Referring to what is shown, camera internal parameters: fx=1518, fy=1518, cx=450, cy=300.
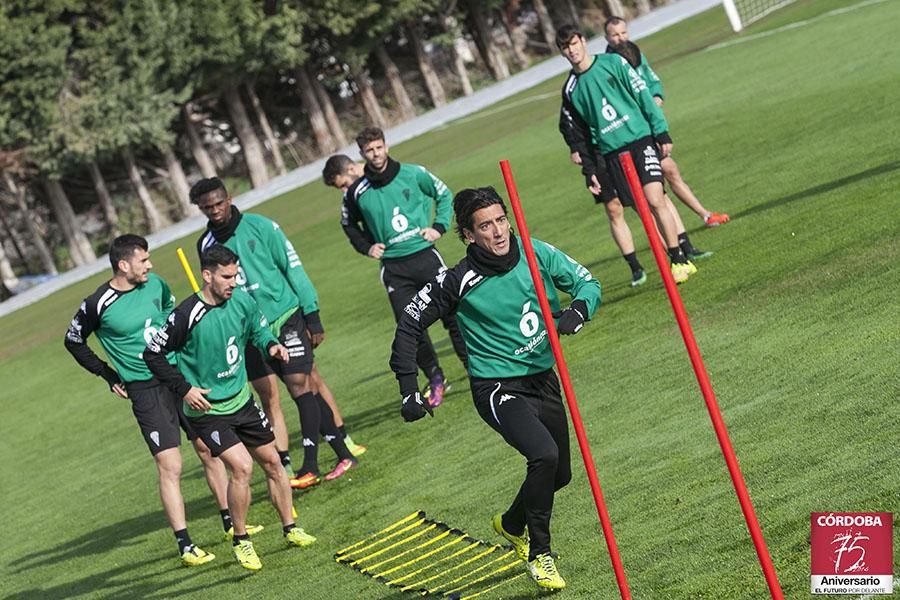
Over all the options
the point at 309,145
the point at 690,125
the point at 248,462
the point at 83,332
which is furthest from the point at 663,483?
the point at 309,145

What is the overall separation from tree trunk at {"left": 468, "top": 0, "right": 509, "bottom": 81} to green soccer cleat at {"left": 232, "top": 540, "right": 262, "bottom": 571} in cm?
5604

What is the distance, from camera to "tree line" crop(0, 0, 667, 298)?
178ft

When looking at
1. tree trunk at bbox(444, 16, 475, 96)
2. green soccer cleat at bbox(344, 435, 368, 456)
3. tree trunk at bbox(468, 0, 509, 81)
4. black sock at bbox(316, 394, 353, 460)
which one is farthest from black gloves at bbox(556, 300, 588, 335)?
tree trunk at bbox(468, 0, 509, 81)

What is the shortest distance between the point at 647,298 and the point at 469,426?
314 cm

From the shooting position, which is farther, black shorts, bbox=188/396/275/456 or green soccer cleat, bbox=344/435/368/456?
green soccer cleat, bbox=344/435/368/456

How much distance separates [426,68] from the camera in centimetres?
6519

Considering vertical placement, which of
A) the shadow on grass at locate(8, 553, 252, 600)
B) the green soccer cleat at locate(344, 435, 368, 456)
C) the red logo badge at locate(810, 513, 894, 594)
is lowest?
the green soccer cleat at locate(344, 435, 368, 456)

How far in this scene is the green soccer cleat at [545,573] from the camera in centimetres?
838

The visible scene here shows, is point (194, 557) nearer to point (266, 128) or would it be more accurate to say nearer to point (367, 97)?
point (266, 128)

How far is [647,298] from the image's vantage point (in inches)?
619

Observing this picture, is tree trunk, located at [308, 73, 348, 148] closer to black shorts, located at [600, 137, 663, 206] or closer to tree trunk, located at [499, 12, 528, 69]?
tree trunk, located at [499, 12, 528, 69]

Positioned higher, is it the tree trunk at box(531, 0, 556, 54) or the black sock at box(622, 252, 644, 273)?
the tree trunk at box(531, 0, 556, 54)

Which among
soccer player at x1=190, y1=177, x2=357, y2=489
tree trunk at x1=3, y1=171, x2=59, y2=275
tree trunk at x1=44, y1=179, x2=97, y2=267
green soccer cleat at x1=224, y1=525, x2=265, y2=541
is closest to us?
green soccer cleat at x1=224, y1=525, x2=265, y2=541

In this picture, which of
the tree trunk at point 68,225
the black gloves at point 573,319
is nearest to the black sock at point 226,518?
the black gloves at point 573,319
